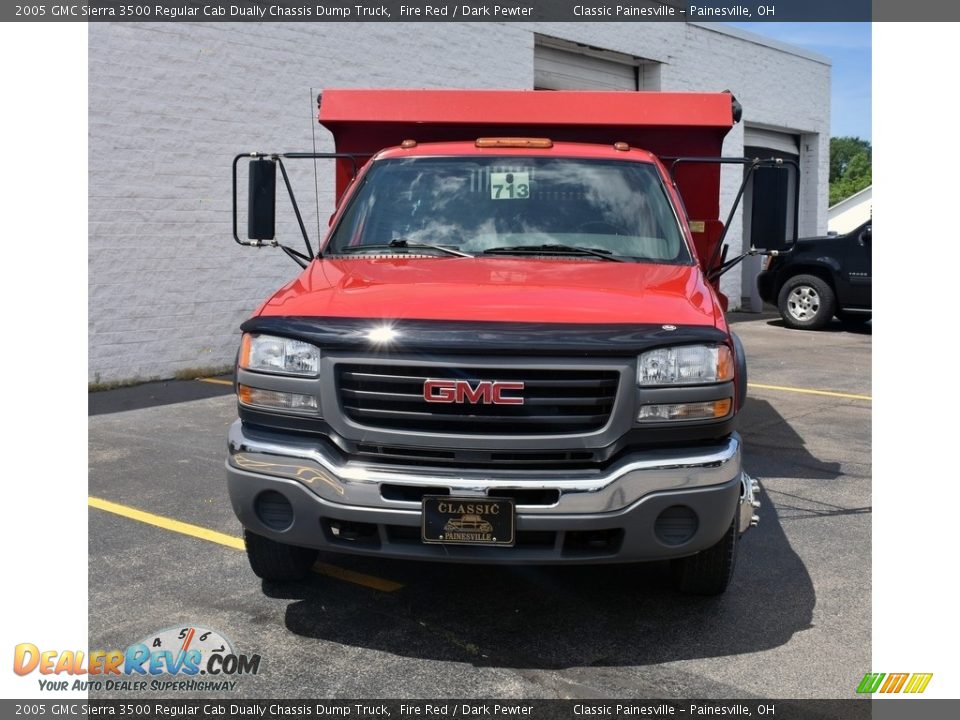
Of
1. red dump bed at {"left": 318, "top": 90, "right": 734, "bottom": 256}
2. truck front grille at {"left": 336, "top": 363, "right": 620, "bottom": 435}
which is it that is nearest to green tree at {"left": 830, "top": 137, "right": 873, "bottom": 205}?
red dump bed at {"left": 318, "top": 90, "right": 734, "bottom": 256}

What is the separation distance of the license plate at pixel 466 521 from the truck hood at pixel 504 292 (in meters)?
0.67

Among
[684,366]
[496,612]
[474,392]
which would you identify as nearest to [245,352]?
[474,392]

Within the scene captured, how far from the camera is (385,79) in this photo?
12539 millimetres

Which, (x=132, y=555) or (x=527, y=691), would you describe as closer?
(x=527, y=691)

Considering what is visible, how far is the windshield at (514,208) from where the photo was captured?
489 centimetres

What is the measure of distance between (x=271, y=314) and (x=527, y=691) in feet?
5.60

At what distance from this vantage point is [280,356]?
3.88 meters

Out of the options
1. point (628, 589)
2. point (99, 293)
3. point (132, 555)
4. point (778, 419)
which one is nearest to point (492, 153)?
point (628, 589)

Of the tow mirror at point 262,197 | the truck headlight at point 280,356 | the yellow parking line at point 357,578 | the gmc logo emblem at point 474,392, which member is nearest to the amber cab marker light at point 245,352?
the truck headlight at point 280,356

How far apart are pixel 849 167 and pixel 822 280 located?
2746 inches

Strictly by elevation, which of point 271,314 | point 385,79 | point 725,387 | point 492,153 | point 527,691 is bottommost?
point 527,691

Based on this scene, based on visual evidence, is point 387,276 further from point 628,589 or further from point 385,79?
point 385,79

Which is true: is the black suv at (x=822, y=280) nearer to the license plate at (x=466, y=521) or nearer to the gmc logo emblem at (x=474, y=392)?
the gmc logo emblem at (x=474, y=392)

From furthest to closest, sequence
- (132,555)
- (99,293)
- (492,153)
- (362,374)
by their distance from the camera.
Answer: (99,293) → (492,153) → (132,555) → (362,374)
